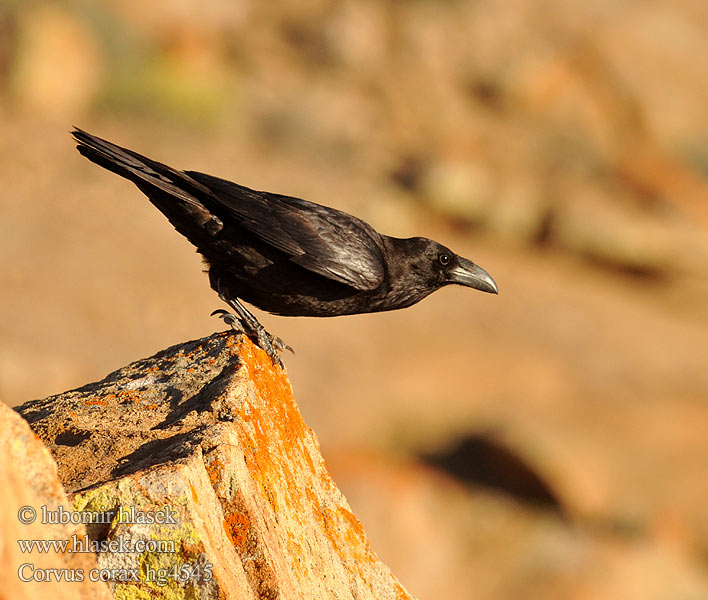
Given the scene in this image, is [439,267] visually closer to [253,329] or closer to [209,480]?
[253,329]

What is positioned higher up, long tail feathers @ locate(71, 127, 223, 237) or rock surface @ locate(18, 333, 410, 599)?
long tail feathers @ locate(71, 127, 223, 237)

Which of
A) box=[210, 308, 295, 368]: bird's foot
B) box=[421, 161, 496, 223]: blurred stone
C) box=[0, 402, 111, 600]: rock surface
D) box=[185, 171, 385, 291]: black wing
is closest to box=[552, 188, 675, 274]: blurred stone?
box=[421, 161, 496, 223]: blurred stone

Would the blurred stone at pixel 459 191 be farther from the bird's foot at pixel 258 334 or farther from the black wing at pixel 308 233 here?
the bird's foot at pixel 258 334

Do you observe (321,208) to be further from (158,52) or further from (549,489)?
(158,52)

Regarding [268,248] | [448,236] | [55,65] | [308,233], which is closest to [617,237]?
[448,236]

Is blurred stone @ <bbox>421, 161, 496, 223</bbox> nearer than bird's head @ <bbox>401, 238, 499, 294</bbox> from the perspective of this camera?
No

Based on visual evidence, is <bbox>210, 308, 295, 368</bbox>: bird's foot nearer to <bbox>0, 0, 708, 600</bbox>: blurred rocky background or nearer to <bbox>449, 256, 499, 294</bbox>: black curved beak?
<bbox>449, 256, 499, 294</bbox>: black curved beak

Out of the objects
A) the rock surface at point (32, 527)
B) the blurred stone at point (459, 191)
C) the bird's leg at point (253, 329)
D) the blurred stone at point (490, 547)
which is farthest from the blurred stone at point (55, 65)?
the rock surface at point (32, 527)
